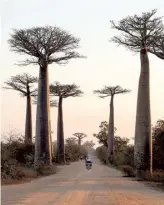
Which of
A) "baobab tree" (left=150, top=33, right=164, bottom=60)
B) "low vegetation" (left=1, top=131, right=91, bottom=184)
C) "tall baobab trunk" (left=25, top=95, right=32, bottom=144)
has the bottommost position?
"low vegetation" (left=1, top=131, right=91, bottom=184)

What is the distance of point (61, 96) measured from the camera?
42.2 m

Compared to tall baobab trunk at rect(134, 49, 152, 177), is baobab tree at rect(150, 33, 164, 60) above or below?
above

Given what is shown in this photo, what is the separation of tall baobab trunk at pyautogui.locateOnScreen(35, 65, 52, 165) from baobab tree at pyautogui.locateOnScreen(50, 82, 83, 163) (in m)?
15.9

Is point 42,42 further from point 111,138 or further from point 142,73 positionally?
point 111,138

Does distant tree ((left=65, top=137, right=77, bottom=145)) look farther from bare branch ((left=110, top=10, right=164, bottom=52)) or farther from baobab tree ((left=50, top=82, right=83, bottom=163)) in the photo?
bare branch ((left=110, top=10, right=164, bottom=52))

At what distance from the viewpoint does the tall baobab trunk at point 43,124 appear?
23281mm

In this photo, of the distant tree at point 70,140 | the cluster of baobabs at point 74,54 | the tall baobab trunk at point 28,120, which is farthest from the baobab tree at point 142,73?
the distant tree at point 70,140

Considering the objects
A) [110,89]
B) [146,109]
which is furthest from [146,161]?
[110,89]

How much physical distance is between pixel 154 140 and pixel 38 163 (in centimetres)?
635

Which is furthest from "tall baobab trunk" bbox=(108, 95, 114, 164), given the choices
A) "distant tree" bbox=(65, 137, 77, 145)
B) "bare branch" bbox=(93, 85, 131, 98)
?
"distant tree" bbox=(65, 137, 77, 145)

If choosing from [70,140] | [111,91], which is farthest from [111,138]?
[70,140]

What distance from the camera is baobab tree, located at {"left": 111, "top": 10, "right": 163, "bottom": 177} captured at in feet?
65.5

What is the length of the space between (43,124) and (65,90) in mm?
17634

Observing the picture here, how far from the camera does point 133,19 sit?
20.5 meters
